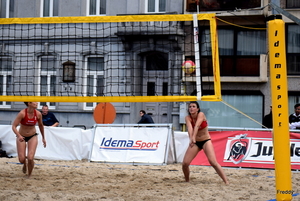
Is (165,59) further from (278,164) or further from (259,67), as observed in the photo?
(278,164)

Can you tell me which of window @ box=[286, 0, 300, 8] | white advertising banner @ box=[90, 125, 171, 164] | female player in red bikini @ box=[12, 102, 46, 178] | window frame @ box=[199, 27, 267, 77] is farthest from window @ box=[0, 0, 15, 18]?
female player in red bikini @ box=[12, 102, 46, 178]

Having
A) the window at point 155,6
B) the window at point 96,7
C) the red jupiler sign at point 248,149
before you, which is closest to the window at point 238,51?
the window at point 155,6

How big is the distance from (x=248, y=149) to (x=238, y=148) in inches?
9.2

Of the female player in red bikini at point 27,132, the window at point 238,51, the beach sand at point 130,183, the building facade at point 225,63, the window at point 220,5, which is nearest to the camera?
the beach sand at point 130,183

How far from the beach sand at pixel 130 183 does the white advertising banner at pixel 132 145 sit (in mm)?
424

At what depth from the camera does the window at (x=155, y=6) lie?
67.1 feet

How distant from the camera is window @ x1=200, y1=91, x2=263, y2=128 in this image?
770 inches

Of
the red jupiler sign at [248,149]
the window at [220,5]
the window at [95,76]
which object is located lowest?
the red jupiler sign at [248,149]

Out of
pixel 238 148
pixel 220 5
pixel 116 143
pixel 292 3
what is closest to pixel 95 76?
pixel 220 5

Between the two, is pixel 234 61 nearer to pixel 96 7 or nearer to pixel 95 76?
pixel 95 76

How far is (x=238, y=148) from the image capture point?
11.5m

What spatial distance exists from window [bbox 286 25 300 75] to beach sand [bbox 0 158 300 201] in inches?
369

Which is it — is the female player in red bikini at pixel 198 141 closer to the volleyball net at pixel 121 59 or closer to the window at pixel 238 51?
the volleyball net at pixel 121 59

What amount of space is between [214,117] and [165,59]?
3080mm
